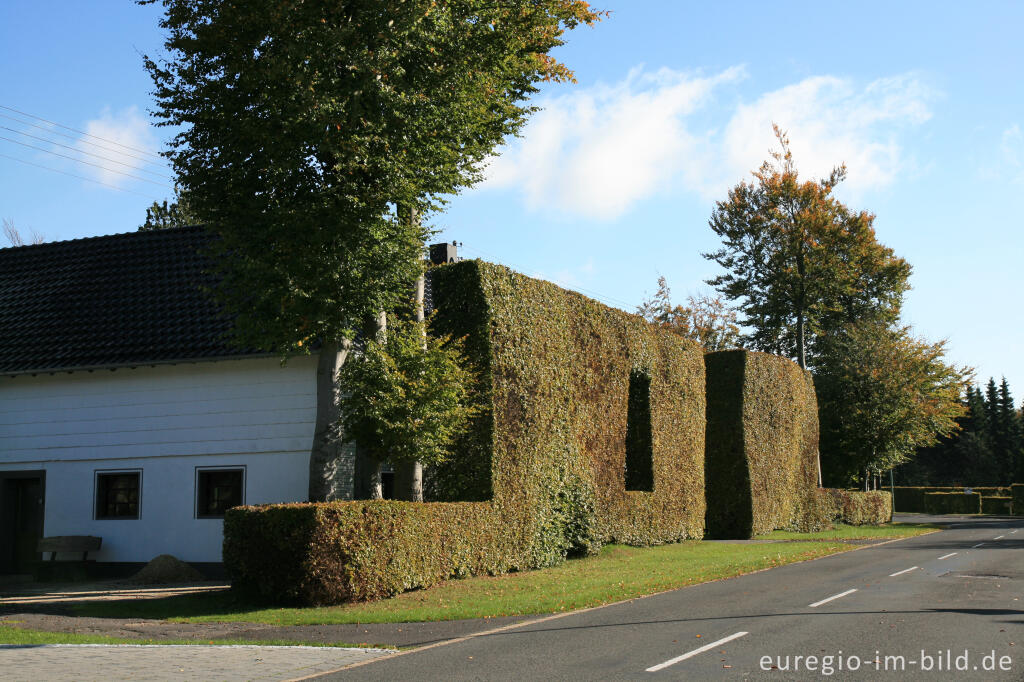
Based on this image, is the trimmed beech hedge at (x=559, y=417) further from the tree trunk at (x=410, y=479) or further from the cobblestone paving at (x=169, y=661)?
the cobblestone paving at (x=169, y=661)

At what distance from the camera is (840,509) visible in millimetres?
38812

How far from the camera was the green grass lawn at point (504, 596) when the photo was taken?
1326cm

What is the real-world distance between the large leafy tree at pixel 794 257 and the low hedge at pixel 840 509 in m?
9.23

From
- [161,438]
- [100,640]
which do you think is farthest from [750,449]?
[100,640]

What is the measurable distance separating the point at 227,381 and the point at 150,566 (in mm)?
4408

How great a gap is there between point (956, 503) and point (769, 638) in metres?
61.1

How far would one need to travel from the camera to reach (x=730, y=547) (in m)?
26.0

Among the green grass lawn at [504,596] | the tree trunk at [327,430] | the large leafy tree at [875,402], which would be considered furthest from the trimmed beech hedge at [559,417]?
the large leafy tree at [875,402]

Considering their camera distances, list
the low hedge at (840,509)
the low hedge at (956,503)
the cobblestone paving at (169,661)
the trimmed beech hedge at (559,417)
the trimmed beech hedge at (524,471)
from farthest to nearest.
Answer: the low hedge at (956,503) < the low hedge at (840,509) < the trimmed beech hedge at (559,417) < the trimmed beech hedge at (524,471) < the cobblestone paving at (169,661)

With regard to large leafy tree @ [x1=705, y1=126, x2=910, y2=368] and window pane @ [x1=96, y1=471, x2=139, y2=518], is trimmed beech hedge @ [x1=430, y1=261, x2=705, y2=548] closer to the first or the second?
window pane @ [x1=96, y1=471, x2=139, y2=518]

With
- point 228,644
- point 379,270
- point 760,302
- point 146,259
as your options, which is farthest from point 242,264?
point 760,302

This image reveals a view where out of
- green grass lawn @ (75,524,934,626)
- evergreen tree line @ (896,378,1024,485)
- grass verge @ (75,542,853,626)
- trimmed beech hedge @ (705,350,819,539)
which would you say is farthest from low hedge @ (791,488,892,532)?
evergreen tree line @ (896,378,1024,485)

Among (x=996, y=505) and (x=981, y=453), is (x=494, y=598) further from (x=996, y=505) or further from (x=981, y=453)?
(x=981, y=453)

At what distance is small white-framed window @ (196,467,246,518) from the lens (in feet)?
66.7
